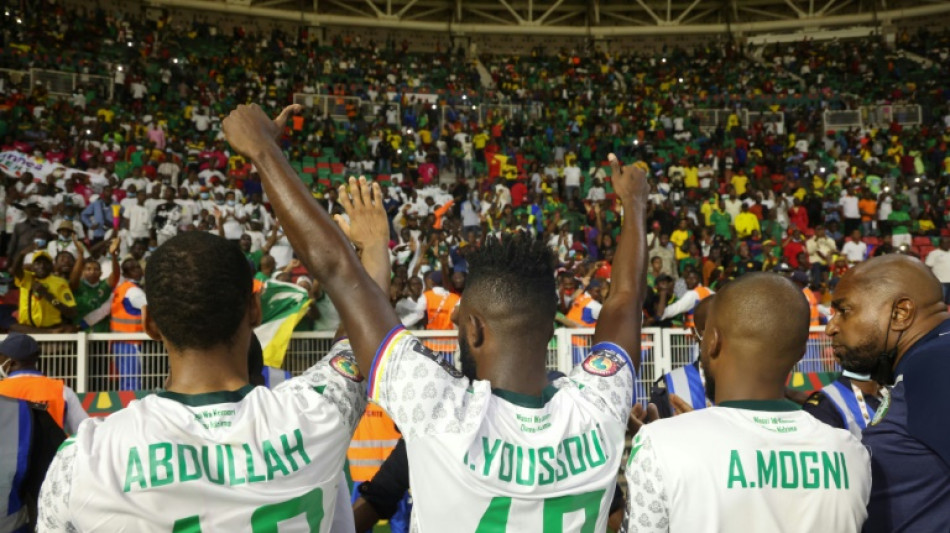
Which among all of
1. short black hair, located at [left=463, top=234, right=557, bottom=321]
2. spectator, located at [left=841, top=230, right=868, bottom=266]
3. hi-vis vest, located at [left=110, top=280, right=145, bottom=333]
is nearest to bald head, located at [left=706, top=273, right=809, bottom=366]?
short black hair, located at [left=463, top=234, right=557, bottom=321]

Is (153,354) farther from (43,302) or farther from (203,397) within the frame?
(203,397)

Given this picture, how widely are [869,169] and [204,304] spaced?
70.2 ft

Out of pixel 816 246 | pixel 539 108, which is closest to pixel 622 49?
pixel 539 108

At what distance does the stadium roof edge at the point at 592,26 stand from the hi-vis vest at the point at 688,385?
26370 mm

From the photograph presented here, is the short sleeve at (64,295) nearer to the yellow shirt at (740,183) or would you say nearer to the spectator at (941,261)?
the spectator at (941,261)

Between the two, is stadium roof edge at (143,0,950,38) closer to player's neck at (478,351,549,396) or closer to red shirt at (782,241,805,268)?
red shirt at (782,241,805,268)

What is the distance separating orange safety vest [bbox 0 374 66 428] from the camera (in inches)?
169

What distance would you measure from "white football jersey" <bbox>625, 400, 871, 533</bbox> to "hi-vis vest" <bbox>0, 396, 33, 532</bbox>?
2.36 meters

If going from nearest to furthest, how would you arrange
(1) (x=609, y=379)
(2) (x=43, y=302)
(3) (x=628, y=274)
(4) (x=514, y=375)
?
(4) (x=514, y=375)
(1) (x=609, y=379)
(3) (x=628, y=274)
(2) (x=43, y=302)

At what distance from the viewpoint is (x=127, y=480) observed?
5.75 feet

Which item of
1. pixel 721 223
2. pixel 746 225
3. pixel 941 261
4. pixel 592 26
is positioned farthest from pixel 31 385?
pixel 592 26

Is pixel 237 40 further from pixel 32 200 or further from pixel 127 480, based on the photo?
pixel 127 480

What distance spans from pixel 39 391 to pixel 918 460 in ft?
13.5

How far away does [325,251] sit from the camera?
1.90 metres
